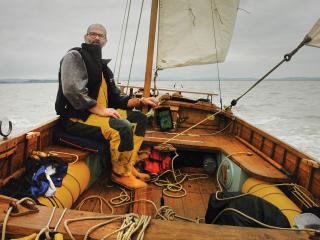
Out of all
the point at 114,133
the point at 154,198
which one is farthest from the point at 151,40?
the point at 154,198

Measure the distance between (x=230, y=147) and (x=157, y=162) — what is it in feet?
3.05

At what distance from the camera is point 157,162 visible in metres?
3.32

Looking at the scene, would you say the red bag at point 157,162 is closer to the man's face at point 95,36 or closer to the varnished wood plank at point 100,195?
the varnished wood plank at point 100,195

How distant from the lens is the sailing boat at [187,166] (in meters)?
1.20

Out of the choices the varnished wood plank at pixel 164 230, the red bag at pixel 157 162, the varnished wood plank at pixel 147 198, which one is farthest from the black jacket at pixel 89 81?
the varnished wood plank at pixel 164 230

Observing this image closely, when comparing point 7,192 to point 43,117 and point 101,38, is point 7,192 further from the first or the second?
point 43,117

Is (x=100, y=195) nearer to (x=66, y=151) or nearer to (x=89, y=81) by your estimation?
(x=66, y=151)

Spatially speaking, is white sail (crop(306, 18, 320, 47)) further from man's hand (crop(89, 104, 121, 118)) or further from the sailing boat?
man's hand (crop(89, 104, 121, 118))

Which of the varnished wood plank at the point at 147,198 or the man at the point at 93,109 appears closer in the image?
the varnished wood plank at the point at 147,198

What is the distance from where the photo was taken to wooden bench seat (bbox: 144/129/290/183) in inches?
97.9

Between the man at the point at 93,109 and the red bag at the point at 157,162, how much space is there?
0.35 metres

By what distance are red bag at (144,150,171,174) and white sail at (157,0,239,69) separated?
2.01 meters

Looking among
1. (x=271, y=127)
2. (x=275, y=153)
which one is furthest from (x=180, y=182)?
(x=271, y=127)

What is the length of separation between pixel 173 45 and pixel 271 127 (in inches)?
388
